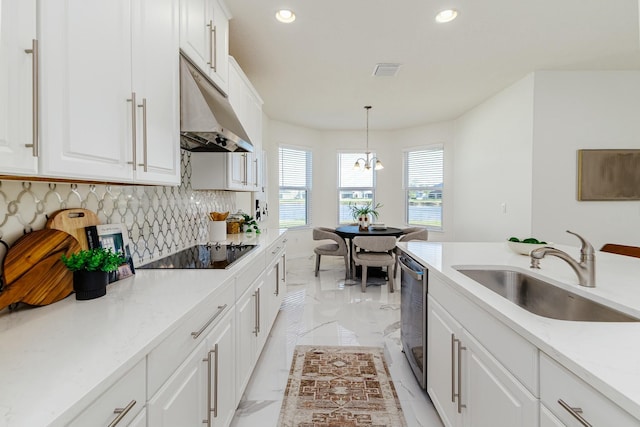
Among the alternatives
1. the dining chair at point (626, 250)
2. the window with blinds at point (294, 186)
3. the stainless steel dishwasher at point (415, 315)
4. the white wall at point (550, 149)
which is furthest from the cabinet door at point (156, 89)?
the window with blinds at point (294, 186)

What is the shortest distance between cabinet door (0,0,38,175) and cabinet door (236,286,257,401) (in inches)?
46.0

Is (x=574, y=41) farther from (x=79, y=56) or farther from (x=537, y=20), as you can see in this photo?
(x=79, y=56)

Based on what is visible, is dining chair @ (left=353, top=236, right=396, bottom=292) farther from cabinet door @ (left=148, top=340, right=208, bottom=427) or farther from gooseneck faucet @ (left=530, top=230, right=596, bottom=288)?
cabinet door @ (left=148, top=340, right=208, bottom=427)

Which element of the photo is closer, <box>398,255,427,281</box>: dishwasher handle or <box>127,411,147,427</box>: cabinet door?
<box>127,411,147,427</box>: cabinet door

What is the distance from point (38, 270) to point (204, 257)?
1.00 metres

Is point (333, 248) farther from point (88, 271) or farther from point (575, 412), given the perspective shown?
point (575, 412)

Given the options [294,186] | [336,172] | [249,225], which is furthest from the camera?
[336,172]

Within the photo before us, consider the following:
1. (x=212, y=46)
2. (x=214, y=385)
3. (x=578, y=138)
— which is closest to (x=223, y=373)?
(x=214, y=385)

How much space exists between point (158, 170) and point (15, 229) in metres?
0.55

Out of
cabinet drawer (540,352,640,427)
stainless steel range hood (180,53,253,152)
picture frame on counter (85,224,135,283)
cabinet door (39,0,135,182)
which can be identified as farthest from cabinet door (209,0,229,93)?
cabinet drawer (540,352,640,427)

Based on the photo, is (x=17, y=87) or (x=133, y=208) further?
(x=133, y=208)

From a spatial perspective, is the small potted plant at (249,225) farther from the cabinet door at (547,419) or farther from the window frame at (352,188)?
the window frame at (352,188)

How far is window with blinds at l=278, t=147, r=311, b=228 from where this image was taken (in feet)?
20.5

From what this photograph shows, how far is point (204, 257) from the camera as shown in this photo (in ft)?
6.84
